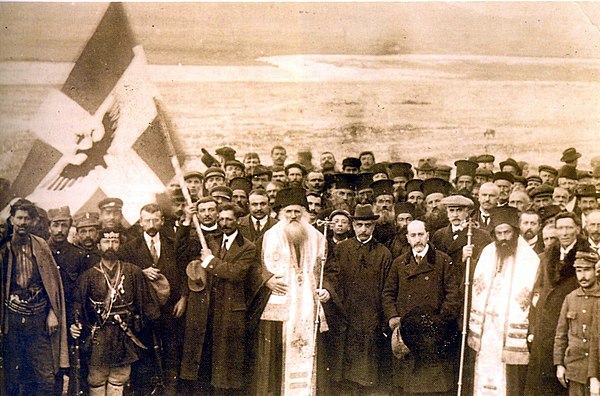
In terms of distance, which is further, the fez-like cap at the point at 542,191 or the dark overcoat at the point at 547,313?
the fez-like cap at the point at 542,191

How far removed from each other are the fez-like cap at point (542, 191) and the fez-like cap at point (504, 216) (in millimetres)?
206

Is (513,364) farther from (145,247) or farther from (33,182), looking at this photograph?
(33,182)

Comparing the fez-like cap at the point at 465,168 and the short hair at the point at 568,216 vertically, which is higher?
the fez-like cap at the point at 465,168

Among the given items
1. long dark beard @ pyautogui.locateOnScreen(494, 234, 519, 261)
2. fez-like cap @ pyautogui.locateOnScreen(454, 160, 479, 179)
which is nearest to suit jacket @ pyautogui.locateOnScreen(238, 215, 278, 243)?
fez-like cap @ pyautogui.locateOnScreen(454, 160, 479, 179)

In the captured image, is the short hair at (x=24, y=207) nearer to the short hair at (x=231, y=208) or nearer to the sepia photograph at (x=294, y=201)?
the sepia photograph at (x=294, y=201)

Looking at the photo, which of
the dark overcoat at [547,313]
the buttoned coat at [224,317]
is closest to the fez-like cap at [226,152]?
the buttoned coat at [224,317]

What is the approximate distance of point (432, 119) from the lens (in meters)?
8.39

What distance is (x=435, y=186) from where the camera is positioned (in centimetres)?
829

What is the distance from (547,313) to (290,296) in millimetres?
2107

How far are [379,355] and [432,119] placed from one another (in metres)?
2.01

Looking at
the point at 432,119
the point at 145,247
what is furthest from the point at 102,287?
the point at 432,119

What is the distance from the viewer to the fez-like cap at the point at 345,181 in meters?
8.31

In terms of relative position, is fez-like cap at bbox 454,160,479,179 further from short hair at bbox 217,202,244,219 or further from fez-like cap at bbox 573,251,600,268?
short hair at bbox 217,202,244,219

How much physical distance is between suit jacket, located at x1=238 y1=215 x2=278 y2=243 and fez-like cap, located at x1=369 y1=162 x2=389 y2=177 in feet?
3.06
